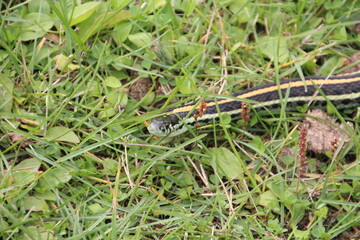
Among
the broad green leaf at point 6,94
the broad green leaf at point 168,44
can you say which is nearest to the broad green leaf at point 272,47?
the broad green leaf at point 168,44

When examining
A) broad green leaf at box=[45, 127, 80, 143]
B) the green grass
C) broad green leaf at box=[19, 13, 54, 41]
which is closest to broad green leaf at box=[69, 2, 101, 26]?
the green grass

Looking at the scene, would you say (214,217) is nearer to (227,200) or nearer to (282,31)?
(227,200)

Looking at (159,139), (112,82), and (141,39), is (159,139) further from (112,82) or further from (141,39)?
(141,39)

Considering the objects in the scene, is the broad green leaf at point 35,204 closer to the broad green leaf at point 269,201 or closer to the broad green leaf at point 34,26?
the broad green leaf at point 34,26

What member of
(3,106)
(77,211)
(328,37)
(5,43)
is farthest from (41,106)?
(328,37)

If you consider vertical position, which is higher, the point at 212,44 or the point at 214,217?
the point at 212,44
